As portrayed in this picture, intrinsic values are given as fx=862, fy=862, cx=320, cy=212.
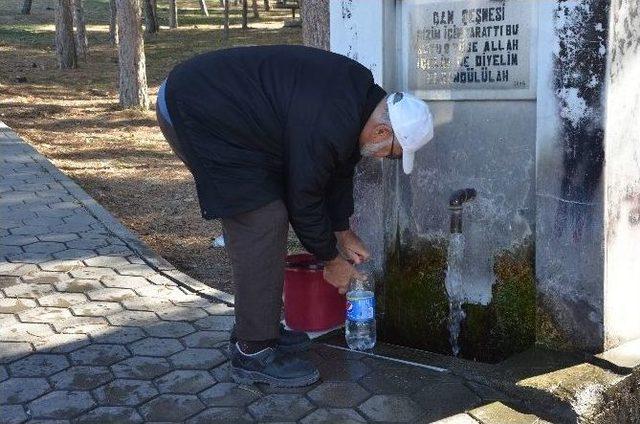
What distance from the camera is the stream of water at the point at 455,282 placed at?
4770 mm

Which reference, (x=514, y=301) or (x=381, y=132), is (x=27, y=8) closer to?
(x=514, y=301)

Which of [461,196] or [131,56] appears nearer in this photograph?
[461,196]

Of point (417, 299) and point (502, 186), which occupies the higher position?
point (502, 186)

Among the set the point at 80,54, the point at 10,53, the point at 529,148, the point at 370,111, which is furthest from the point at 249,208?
the point at 10,53

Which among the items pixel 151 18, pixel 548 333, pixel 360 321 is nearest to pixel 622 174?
pixel 548 333

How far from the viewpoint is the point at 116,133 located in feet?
41.9

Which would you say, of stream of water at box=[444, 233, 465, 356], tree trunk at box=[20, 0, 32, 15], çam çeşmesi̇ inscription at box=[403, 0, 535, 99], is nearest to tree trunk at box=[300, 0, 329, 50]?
çam çeşmesi̇ inscription at box=[403, 0, 535, 99]

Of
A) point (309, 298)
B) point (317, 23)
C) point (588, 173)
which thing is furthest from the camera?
point (317, 23)

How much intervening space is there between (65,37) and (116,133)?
26.0ft

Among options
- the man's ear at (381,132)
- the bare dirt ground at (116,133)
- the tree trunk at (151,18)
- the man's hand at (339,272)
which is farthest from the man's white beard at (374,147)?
the tree trunk at (151,18)

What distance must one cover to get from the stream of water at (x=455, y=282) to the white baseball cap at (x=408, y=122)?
3.53 feet

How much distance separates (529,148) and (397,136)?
38.5 inches

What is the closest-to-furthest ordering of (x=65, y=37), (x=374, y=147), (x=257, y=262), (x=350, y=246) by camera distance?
1. (x=374, y=147)
2. (x=257, y=262)
3. (x=350, y=246)
4. (x=65, y=37)

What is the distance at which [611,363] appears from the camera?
4125mm
